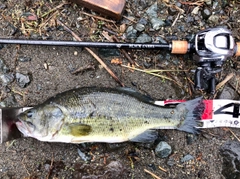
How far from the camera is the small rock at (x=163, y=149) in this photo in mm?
4395

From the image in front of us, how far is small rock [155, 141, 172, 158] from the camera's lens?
4.39 m

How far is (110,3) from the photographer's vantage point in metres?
4.42

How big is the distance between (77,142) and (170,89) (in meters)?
1.44

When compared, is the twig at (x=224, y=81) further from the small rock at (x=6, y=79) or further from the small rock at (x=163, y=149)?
the small rock at (x=6, y=79)

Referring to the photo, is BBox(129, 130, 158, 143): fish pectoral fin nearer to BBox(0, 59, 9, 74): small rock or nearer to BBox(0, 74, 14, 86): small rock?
BBox(0, 74, 14, 86): small rock

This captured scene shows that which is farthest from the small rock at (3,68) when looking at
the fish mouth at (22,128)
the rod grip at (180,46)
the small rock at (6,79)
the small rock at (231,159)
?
the small rock at (231,159)

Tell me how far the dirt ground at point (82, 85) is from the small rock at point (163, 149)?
0.21ft

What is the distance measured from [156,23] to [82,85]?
1306 millimetres

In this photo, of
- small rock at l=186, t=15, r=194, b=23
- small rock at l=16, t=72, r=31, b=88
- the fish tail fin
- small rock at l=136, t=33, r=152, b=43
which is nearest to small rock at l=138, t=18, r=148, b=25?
small rock at l=136, t=33, r=152, b=43

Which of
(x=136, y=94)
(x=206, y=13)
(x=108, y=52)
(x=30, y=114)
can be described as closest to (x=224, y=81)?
(x=206, y=13)

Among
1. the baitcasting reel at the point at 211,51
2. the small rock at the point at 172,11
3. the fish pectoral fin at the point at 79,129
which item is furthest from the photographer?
the small rock at the point at 172,11

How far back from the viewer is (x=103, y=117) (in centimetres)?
396

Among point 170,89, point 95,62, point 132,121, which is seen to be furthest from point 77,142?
point 170,89

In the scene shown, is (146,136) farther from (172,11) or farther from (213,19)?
(213,19)
